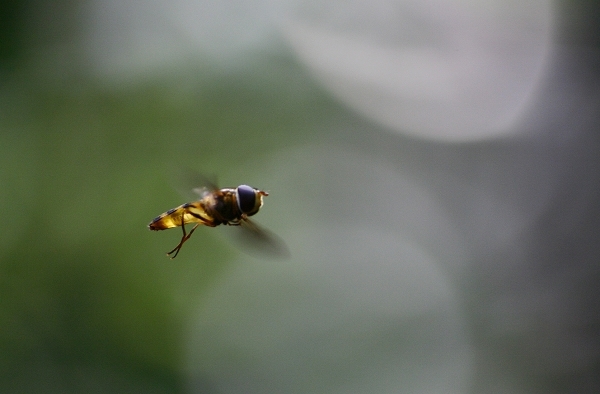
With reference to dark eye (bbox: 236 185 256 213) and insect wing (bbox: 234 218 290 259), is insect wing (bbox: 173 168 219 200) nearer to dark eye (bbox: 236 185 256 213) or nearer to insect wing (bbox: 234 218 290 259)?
dark eye (bbox: 236 185 256 213)

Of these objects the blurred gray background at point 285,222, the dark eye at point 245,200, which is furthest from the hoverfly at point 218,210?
the blurred gray background at point 285,222

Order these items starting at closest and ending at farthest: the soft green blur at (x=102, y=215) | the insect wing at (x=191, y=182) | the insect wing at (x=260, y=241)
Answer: the insect wing at (x=260, y=241), the insect wing at (x=191, y=182), the soft green blur at (x=102, y=215)

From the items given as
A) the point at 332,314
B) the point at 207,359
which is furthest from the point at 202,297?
the point at 332,314

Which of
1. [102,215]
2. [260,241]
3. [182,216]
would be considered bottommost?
[260,241]

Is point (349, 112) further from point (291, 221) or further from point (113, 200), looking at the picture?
point (113, 200)

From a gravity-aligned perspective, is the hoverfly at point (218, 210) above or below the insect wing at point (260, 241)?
above

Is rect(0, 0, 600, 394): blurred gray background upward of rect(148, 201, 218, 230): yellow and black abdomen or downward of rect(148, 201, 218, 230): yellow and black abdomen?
upward

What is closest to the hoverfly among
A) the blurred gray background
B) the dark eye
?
the dark eye

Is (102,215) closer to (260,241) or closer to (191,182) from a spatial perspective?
(191,182)

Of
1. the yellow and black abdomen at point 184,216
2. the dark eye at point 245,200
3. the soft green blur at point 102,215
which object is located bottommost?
the yellow and black abdomen at point 184,216

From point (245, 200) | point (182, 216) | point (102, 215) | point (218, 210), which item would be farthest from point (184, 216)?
point (102, 215)

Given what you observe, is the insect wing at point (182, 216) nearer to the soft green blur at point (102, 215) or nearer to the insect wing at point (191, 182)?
the insect wing at point (191, 182)
